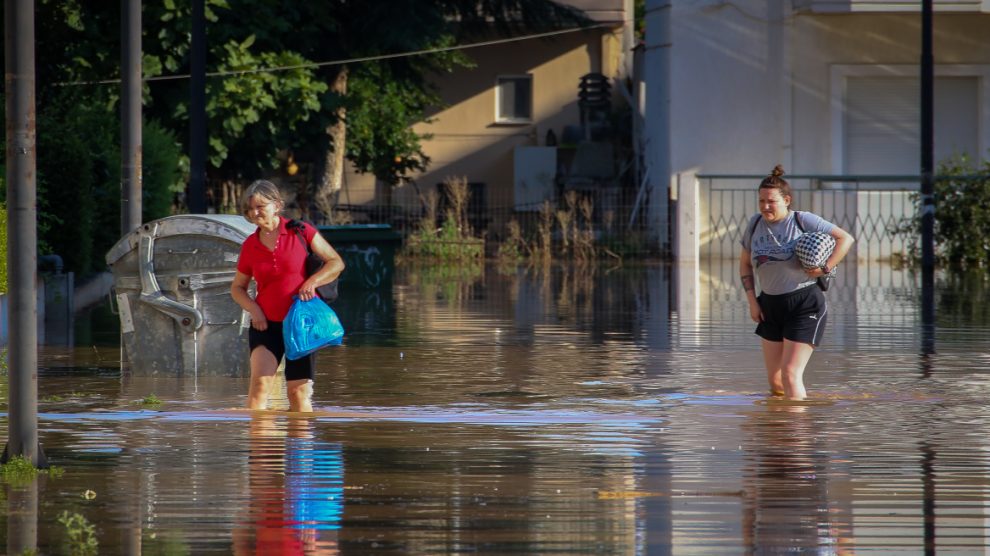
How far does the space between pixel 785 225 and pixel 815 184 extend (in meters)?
20.5

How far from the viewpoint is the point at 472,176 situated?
46750 mm

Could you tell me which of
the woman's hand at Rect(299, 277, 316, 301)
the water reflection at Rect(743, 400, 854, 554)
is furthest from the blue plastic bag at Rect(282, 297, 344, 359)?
the water reflection at Rect(743, 400, 854, 554)

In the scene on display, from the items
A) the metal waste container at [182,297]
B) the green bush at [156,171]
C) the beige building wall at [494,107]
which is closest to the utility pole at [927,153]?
the green bush at [156,171]

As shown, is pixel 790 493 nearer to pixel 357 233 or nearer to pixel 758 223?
pixel 758 223

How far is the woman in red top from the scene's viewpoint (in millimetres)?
9992

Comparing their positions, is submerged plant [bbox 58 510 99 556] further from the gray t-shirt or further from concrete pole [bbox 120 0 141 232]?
concrete pole [bbox 120 0 141 232]

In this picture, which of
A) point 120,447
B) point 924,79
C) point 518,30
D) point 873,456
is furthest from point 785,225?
point 518,30

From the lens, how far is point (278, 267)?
10117 millimetres

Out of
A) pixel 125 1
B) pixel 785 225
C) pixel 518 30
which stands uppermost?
pixel 518 30

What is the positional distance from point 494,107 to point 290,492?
39.2 metres

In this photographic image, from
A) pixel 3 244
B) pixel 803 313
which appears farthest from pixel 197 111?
pixel 803 313

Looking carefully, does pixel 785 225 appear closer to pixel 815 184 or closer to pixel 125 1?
pixel 125 1

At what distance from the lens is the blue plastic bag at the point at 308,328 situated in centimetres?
994

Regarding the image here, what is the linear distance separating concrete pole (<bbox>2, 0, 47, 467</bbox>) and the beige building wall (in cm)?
3716
